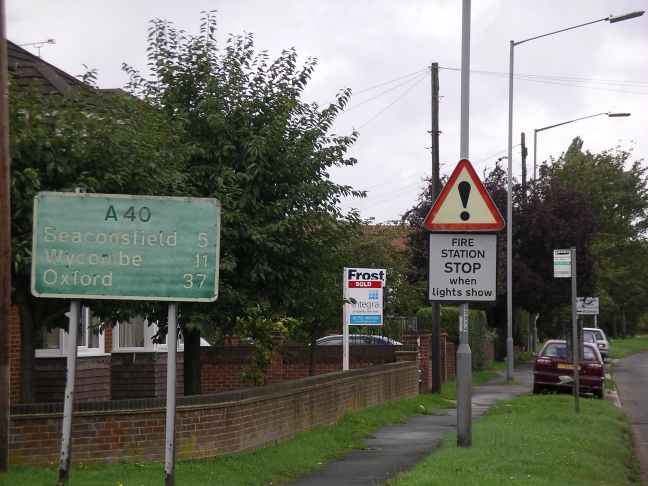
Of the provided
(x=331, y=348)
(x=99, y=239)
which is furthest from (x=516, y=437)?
(x=331, y=348)

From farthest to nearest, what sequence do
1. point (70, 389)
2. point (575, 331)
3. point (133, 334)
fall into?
point (133, 334) → point (575, 331) → point (70, 389)

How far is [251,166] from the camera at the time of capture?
13273mm

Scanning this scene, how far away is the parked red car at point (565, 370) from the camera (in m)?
23.3

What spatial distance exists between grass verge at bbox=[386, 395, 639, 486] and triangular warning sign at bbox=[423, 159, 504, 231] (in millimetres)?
2530

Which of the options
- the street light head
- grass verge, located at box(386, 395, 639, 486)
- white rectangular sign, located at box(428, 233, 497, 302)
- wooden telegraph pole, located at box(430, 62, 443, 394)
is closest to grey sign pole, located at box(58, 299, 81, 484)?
grass verge, located at box(386, 395, 639, 486)

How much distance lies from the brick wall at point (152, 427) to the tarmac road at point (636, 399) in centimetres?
485

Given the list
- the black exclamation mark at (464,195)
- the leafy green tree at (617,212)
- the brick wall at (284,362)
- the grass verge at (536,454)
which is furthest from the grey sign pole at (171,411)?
the leafy green tree at (617,212)

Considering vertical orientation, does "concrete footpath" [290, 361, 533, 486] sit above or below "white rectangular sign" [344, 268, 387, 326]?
below

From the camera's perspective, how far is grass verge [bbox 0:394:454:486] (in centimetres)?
931

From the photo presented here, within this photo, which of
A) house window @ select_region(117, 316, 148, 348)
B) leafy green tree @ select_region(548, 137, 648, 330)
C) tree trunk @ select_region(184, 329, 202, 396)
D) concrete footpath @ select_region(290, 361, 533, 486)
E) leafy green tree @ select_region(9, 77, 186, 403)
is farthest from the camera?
leafy green tree @ select_region(548, 137, 648, 330)

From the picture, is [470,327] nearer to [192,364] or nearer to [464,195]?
[192,364]

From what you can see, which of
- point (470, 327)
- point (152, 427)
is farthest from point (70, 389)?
point (470, 327)

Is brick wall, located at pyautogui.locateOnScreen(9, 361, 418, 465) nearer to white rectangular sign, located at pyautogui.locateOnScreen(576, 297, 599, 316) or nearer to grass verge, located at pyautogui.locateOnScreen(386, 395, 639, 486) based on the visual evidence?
grass verge, located at pyautogui.locateOnScreen(386, 395, 639, 486)

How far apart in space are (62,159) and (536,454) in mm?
6348
